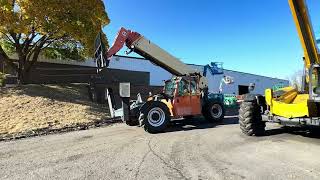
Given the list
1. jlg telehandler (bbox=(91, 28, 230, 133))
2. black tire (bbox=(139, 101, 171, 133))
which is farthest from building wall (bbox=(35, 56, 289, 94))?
black tire (bbox=(139, 101, 171, 133))

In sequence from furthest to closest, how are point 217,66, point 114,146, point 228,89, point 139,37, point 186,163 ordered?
point 228,89 < point 217,66 < point 139,37 < point 114,146 < point 186,163

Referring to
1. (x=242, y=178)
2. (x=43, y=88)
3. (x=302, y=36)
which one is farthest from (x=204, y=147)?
(x=43, y=88)

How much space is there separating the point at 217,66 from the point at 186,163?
24.4 metres

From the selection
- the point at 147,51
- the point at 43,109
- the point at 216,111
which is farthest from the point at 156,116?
the point at 43,109

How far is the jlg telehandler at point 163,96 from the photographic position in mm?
14375

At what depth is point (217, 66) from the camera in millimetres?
32188

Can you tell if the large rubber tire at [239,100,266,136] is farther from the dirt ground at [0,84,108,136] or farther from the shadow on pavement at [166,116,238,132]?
the dirt ground at [0,84,108,136]

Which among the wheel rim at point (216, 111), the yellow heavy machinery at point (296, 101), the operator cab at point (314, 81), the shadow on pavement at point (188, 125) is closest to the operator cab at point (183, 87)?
the shadow on pavement at point (188, 125)

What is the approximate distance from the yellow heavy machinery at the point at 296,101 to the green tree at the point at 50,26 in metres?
12.9

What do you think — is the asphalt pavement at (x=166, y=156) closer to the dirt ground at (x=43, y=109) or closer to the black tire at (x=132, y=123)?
the black tire at (x=132, y=123)

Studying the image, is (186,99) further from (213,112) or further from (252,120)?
(252,120)

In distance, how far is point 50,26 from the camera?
69.6 feet

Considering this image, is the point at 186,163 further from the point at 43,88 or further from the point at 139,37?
the point at 43,88

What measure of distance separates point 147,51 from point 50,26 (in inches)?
308
